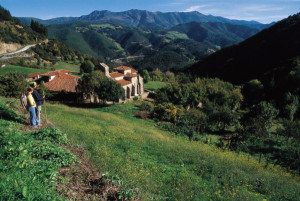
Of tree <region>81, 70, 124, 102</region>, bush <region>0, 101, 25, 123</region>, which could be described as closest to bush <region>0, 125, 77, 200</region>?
bush <region>0, 101, 25, 123</region>

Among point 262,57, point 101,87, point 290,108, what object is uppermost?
point 262,57

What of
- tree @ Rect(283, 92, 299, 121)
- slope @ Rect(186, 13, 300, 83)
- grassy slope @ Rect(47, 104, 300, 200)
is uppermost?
slope @ Rect(186, 13, 300, 83)

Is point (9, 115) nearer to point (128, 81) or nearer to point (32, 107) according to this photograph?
point (32, 107)

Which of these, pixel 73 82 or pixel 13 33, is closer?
pixel 73 82

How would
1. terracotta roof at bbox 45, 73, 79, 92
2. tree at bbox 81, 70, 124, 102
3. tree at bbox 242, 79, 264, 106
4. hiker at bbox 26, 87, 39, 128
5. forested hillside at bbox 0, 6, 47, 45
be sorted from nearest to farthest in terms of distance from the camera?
hiker at bbox 26, 87, 39, 128 < tree at bbox 81, 70, 124, 102 < terracotta roof at bbox 45, 73, 79, 92 < tree at bbox 242, 79, 264, 106 < forested hillside at bbox 0, 6, 47, 45

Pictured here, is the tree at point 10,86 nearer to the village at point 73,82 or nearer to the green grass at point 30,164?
the village at point 73,82

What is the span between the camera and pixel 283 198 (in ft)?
24.1

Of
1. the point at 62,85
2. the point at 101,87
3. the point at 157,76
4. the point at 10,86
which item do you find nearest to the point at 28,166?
the point at 10,86

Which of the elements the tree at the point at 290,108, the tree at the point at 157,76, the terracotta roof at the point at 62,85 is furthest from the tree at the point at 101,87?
the tree at the point at 157,76

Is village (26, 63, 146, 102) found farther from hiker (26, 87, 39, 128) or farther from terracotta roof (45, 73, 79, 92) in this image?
hiker (26, 87, 39, 128)

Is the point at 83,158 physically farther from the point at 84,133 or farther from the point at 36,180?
the point at 84,133

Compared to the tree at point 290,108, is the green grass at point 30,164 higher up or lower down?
higher up

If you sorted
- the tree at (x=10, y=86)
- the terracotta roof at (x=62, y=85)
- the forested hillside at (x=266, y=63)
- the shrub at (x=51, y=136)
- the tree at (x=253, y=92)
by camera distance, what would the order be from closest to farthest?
the shrub at (x=51, y=136) < the tree at (x=10, y=86) < the terracotta roof at (x=62, y=85) < the forested hillside at (x=266, y=63) < the tree at (x=253, y=92)

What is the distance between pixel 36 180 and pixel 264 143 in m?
25.0
